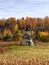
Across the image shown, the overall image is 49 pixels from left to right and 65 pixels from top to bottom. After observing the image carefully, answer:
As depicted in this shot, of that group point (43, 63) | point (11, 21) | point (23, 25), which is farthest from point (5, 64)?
point (11, 21)

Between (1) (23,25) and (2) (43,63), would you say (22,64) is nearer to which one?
(2) (43,63)

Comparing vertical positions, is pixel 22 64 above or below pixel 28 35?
above

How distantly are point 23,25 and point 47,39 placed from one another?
104 feet

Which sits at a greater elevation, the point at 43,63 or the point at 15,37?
the point at 43,63

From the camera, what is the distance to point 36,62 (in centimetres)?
849

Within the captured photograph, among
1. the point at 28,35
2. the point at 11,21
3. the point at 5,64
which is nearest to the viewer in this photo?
the point at 5,64

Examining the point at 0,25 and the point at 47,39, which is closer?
the point at 47,39

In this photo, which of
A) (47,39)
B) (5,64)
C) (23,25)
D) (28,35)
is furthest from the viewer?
(23,25)

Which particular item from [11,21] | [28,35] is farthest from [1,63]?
[11,21]

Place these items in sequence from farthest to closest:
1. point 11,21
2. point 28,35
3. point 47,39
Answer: point 11,21, point 28,35, point 47,39

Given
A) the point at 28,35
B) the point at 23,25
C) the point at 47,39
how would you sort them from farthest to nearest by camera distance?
the point at 23,25 → the point at 28,35 → the point at 47,39

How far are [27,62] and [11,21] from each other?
71.9 m

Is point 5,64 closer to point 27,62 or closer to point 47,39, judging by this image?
point 27,62

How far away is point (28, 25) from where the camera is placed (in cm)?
7588
